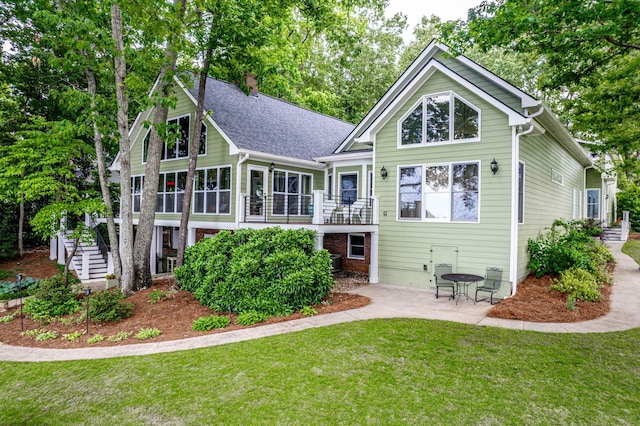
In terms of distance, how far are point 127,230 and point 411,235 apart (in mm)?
8485

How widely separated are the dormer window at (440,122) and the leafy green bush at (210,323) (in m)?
7.47

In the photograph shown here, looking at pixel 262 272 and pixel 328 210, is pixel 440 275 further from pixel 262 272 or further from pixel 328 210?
pixel 262 272

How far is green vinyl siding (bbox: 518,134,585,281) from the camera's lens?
34.2ft

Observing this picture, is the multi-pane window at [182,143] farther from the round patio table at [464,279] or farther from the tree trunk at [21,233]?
the round patio table at [464,279]

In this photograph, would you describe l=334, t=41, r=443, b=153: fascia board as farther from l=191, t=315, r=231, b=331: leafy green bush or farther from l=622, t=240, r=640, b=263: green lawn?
l=622, t=240, r=640, b=263: green lawn

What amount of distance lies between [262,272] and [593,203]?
21838mm

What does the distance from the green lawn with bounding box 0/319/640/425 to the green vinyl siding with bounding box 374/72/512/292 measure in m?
3.71

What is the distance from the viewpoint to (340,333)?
6715mm

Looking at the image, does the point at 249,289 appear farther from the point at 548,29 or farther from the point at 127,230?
the point at 548,29

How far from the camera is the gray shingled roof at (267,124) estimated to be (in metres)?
13.6

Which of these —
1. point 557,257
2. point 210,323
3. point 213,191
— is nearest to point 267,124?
point 213,191

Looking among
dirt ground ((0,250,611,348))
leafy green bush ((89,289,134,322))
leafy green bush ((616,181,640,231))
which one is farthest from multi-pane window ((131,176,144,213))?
leafy green bush ((616,181,640,231))

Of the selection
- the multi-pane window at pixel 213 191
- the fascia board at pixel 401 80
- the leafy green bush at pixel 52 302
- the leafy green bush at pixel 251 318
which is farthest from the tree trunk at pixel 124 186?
the fascia board at pixel 401 80

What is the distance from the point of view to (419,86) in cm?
1105
